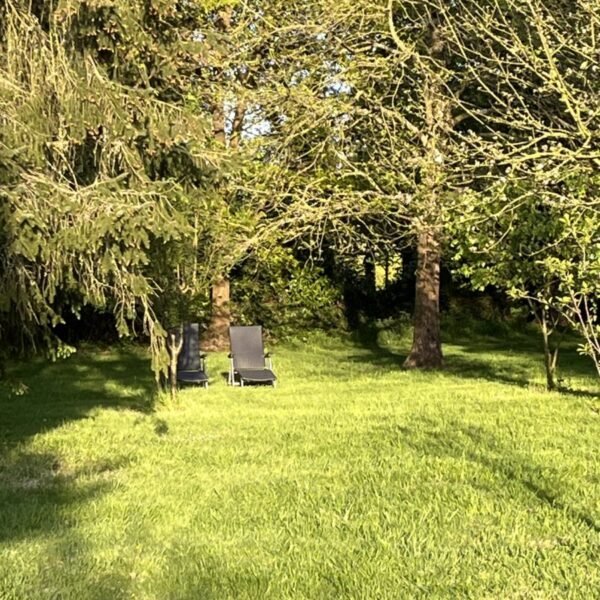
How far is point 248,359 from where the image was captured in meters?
12.4

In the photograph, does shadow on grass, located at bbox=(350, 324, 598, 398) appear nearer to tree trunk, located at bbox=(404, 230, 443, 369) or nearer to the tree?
tree trunk, located at bbox=(404, 230, 443, 369)

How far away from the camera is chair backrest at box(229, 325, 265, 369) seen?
1234 centimetres

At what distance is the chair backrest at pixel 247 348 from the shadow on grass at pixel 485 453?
4.67 m

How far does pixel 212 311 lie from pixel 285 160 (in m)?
6.58

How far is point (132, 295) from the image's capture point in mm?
6301

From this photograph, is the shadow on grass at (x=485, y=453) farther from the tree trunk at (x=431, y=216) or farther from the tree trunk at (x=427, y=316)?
the tree trunk at (x=427, y=316)

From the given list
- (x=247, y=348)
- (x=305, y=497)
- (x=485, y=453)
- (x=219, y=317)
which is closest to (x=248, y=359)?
(x=247, y=348)

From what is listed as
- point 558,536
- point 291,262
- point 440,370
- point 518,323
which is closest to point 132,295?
point 558,536

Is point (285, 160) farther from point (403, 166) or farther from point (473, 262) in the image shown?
point (473, 262)

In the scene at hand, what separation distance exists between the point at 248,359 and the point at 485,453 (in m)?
6.54

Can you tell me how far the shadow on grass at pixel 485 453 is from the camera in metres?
4.85

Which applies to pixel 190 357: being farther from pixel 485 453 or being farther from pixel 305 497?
pixel 305 497

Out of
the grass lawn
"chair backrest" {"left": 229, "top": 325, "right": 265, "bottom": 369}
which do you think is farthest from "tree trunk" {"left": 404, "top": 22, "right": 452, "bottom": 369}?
"chair backrest" {"left": 229, "top": 325, "right": 265, "bottom": 369}

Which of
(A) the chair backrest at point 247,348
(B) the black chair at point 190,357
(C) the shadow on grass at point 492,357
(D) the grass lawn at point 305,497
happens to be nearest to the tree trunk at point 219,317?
(C) the shadow on grass at point 492,357
